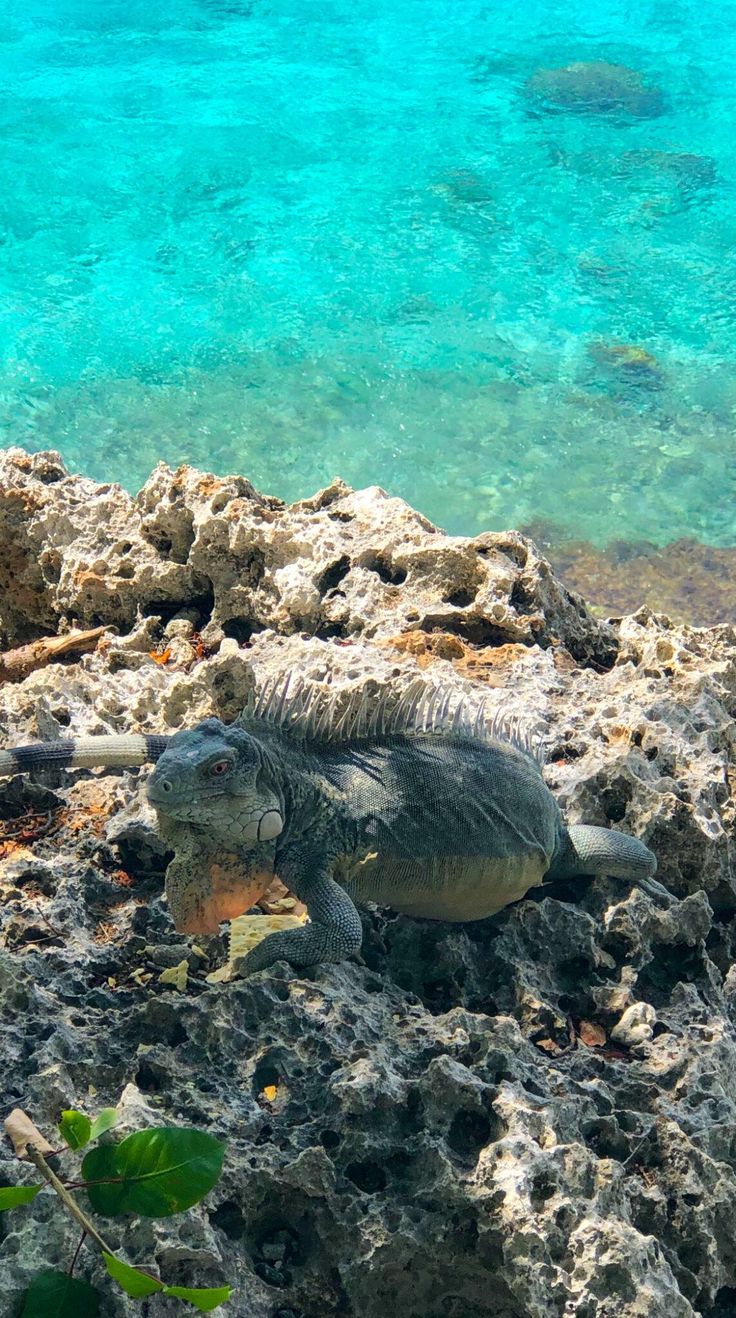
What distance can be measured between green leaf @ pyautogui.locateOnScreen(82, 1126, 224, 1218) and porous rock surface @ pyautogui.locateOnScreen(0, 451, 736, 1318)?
33cm

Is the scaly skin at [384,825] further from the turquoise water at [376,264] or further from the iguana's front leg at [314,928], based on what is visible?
the turquoise water at [376,264]

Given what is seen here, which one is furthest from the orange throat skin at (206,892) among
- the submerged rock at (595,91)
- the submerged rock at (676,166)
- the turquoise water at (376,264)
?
the submerged rock at (595,91)

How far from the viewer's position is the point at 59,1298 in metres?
1.75

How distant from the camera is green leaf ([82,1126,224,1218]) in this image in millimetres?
1630

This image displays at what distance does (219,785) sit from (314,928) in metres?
0.41

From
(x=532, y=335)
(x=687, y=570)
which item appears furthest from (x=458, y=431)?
(x=687, y=570)

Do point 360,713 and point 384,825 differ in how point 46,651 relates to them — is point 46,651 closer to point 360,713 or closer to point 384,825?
point 360,713

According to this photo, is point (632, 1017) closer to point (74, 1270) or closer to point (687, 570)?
point (74, 1270)

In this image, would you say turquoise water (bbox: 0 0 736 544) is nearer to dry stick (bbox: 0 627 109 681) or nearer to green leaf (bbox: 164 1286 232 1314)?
dry stick (bbox: 0 627 109 681)

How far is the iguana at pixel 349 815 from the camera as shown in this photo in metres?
2.72

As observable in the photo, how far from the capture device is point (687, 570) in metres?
10.6

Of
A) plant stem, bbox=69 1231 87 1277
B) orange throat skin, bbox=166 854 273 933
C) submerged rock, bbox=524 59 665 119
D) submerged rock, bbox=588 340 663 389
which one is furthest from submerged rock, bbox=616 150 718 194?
plant stem, bbox=69 1231 87 1277

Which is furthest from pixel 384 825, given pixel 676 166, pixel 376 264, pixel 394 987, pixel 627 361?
pixel 676 166

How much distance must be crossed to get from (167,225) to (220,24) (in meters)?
6.26
